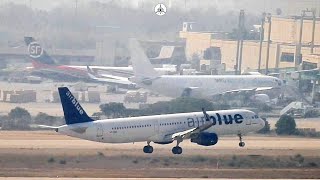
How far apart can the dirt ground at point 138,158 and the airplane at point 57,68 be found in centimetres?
Answer: 4875

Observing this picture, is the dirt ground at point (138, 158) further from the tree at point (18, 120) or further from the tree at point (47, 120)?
the tree at point (47, 120)

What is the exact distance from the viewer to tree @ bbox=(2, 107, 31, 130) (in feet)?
256

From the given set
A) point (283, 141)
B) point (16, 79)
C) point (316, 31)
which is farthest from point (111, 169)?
point (316, 31)

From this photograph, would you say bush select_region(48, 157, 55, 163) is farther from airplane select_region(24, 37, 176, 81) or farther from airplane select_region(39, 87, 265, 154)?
airplane select_region(24, 37, 176, 81)

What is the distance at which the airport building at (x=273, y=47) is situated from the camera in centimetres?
12475

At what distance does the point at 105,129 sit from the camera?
65.3 metres

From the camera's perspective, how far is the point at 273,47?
12825 cm

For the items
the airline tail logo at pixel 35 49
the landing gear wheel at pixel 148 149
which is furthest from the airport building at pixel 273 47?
the landing gear wheel at pixel 148 149

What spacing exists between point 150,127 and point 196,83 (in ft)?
131

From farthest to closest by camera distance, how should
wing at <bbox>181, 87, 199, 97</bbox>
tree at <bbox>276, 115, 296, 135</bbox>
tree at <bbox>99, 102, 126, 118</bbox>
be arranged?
wing at <bbox>181, 87, 199, 97</bbox> → tree at <bbox>99, 102, 126, 118</bbox> → tree at <bbox>276, 115, 296, 135</bbox>

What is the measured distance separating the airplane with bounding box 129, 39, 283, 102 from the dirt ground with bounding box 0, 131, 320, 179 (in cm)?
3219

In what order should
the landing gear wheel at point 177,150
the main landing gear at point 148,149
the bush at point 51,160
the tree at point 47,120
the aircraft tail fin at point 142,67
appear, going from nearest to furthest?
the bush at point 51,160, the landing gear wheel at point 177,150, the main landing gear at point 148,149, the tree at point 47,120, the aircraft tail fin at point 142,67

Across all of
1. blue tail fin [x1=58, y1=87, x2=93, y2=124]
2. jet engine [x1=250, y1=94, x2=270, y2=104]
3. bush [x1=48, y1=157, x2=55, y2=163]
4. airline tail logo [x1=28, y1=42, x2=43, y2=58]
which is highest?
blue tail fin [x1=58, y1=87, x2=93, y2=124]

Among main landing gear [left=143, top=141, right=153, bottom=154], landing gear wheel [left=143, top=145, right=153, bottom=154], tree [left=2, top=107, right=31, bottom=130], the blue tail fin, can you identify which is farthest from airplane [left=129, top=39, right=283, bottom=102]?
the blue tail fin
